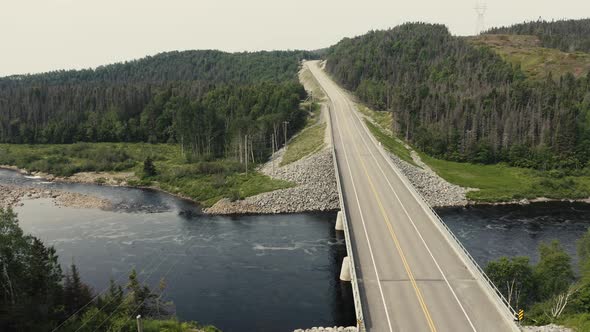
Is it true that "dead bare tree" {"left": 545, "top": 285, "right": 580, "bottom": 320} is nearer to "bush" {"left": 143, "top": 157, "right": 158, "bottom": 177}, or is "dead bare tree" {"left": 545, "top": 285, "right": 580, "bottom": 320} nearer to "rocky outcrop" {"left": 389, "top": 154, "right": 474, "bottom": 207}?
"rocky outcrop" {"left": 389, "top": 154, "right": 474, "bottom": 207}

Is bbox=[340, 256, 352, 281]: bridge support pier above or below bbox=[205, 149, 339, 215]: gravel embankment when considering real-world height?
below

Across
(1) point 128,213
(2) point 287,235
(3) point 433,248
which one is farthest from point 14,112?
(3) point 433,248

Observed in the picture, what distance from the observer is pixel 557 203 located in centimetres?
9994

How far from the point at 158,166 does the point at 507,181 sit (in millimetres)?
91763

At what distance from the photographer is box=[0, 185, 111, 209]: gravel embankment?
101m

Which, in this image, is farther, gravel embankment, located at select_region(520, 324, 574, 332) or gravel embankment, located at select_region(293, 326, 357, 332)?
gravel embankment, located at select_region(293, 326, 357, 332)

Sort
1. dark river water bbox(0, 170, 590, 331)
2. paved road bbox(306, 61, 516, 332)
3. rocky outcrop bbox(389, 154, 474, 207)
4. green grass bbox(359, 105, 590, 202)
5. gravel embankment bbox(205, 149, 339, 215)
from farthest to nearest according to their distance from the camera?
green grass bbox(359, 105, 590, 202) → rocky outcrop bbox(389, 154, 474, 207) → gravel embankment bbox(205, 149, 339, 215) → dark river water bbox(0, 170, 590, 331) → paved road bbox(306, 61, 516, 332)

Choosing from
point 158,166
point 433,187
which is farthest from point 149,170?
point 433,187

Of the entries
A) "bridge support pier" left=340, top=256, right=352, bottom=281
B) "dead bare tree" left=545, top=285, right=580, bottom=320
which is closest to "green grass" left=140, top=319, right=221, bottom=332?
"bridge support pier" left=340, top=256, right=352, bottom=281

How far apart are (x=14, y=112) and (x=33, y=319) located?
178m

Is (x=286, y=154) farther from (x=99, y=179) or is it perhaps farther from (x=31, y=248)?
(x=31, y=248)

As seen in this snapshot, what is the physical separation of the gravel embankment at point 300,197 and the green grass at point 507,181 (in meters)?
30.4

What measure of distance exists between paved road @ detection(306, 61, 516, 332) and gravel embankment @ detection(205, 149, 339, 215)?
984cm

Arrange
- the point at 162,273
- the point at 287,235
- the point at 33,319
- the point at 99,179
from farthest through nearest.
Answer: the point at 99,179
the point at 287,235
the point at 162,273
the point at 33,319
